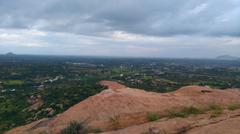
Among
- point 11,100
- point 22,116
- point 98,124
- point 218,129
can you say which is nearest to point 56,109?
point 22,116

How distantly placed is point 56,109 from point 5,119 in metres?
10.4

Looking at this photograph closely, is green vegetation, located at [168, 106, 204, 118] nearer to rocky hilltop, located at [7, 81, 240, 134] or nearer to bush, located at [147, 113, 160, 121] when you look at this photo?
rocky hilltop, located at [7, 81, 240, 134]

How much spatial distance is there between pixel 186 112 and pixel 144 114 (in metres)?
3.40

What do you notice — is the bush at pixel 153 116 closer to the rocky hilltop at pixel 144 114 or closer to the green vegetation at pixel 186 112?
the rocky hilltop at pixel 144 114

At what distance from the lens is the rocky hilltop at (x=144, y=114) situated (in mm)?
20797

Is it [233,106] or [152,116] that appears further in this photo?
[233,106]

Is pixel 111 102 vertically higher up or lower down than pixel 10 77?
higher up

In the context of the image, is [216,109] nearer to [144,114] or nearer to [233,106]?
[233,106]

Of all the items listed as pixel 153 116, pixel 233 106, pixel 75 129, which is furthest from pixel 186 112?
pixel 75 129

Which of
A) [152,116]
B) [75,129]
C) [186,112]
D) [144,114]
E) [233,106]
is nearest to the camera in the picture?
[75,129]

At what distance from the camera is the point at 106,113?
2544cm

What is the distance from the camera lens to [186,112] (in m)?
25.0

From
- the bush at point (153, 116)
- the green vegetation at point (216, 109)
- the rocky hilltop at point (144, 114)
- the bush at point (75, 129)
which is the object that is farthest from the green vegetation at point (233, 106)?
the bush at point (75, 129)

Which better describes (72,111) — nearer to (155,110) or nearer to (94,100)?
(94,100)
